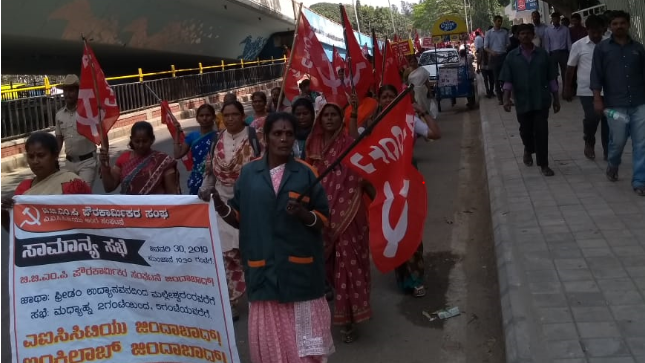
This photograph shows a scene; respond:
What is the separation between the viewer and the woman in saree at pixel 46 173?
11.7ft

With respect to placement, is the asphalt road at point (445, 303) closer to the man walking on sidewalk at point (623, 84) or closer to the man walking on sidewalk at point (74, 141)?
the man walking on sidewalk at point (74, 141)

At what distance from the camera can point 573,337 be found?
3662mm

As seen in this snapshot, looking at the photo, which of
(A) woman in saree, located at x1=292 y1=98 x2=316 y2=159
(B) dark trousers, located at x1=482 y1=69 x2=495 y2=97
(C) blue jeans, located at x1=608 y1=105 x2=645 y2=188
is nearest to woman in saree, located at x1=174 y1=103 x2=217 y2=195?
(A) woman in saree, located at x1=292 y1=98 x2=316 y2=159

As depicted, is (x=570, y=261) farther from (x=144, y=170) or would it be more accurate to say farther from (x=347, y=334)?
(x=144, y=170)

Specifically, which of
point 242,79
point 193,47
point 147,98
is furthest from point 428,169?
point 193,47

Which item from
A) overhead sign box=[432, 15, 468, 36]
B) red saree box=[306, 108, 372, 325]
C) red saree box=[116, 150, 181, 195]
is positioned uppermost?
overhead sign box=[432, 15, 468, 36]

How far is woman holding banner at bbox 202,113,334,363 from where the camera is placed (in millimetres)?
3117

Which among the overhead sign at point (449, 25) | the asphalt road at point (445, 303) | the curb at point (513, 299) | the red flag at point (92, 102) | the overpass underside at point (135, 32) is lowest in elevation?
the asphalt road at point (445, 303)

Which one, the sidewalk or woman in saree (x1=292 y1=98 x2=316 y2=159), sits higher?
woman in saree (x1=292 y1=98 x2=316 y2=159)

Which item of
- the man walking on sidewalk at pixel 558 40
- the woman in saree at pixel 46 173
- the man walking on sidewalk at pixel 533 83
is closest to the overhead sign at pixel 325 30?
the man walking on sidewalk at pixel 558 40

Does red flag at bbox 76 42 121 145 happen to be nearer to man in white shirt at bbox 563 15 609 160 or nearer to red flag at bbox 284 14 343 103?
red flag at bbox 284 14 343 103

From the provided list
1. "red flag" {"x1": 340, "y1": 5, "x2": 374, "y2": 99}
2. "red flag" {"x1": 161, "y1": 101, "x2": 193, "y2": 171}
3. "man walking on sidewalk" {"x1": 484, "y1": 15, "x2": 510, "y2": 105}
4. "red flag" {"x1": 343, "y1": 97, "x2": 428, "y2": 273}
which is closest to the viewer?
"red flag" {"x1": 343, "y1": 97, "x2": 428, "y2": 273}

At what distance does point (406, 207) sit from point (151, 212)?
146 cm

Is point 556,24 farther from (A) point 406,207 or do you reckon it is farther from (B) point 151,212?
(B) point 151,212
